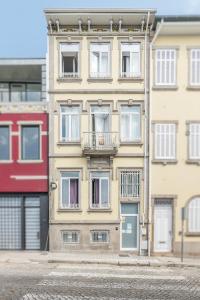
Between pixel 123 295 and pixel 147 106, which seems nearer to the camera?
pixel 123 295

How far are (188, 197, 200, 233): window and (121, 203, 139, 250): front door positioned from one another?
111 inches

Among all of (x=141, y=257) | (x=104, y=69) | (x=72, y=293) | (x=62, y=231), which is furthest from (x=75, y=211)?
(x=72, y=293)

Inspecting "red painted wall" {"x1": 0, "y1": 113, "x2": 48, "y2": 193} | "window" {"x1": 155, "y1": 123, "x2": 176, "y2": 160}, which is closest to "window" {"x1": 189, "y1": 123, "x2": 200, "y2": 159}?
"window" {"x1": 155, "y1": 123, "x2": 176, "y2": 160}

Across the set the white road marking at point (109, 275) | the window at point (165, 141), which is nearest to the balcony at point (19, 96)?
the window at point (165, 141)

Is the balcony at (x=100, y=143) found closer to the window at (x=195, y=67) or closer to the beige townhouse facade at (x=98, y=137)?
the beige townhouse facade at (x=98, y=137)

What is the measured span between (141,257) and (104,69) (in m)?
9.97

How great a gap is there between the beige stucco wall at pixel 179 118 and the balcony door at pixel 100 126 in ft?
8.09

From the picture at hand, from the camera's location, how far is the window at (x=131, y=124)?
20.2 m

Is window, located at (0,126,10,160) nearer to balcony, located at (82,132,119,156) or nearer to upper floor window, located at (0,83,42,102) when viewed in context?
upper floor window, located at (0,83,42,102)

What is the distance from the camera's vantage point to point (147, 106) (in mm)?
20125

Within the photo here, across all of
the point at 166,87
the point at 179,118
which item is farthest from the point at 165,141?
the point at 166,87

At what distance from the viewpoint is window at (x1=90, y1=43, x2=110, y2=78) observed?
20141 millimetres

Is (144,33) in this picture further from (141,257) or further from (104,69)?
(141,257)

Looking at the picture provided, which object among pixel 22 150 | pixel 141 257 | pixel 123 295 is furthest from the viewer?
pixel 22 150
